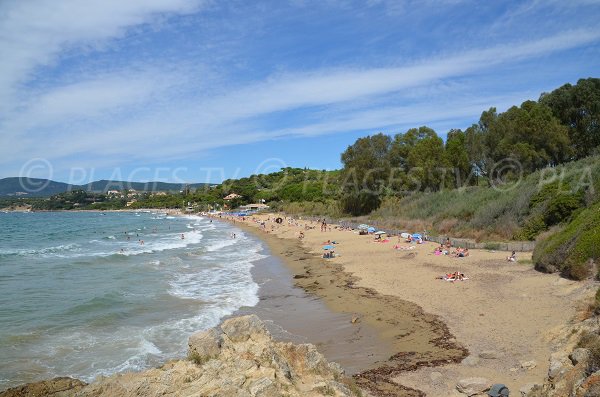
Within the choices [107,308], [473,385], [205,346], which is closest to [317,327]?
[473,385]

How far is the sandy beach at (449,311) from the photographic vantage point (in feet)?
32.3

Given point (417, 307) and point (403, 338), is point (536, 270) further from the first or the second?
point (403, 338)

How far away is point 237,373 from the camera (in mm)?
6098

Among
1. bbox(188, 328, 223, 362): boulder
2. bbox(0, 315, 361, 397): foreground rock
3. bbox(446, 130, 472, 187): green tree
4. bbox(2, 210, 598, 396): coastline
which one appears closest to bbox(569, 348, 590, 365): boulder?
bbox(2, 210, 598, 396): coastline

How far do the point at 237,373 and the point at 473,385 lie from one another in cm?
513

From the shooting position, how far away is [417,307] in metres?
15.6

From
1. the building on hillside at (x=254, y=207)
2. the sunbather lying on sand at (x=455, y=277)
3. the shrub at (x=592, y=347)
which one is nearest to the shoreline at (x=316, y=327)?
the shrub at (x=592, y=347)

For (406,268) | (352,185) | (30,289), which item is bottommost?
(30,289)

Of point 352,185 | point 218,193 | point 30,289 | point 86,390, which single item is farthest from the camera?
point 218,193

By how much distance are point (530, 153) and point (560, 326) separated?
33.4 m

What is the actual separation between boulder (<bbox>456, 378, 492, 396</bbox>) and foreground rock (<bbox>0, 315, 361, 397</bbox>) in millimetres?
2702

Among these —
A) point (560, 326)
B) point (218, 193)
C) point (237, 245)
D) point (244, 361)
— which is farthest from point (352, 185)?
point (218, 193)

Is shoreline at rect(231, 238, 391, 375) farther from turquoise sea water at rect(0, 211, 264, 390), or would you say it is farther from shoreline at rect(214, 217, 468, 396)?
turquoise sea water at rect(0, 211, 264, 390)

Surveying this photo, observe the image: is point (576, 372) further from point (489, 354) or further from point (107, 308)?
point (107, 308)
